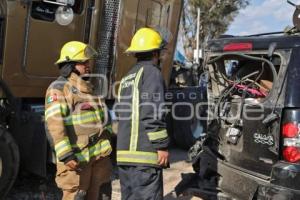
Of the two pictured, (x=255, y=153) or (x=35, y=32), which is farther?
(x=35, y=32)

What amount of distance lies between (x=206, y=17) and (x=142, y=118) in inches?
1130

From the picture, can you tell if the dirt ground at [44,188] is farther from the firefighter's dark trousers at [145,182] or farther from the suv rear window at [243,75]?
the firefighter's dark trousers at [145,182]

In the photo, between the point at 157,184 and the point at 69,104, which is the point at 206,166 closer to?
the point at 157,184

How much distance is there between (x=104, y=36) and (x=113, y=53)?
0.26m

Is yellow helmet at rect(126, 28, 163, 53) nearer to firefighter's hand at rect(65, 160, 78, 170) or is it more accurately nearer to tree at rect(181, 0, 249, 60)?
firefighter's hand at rect(65, 160, 78, 170)

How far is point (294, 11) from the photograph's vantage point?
4.79 meters

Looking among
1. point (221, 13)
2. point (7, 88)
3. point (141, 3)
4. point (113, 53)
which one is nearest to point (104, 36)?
point (113, 53)

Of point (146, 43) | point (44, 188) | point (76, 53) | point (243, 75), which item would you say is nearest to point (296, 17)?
point (243, 75)

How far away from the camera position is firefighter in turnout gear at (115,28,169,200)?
11.7ft

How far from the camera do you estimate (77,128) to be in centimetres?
387

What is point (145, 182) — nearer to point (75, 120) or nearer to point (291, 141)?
point (75, 120)

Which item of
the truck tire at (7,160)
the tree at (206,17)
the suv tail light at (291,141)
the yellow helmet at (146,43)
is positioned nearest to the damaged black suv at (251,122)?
the suv tail light at (291,141)

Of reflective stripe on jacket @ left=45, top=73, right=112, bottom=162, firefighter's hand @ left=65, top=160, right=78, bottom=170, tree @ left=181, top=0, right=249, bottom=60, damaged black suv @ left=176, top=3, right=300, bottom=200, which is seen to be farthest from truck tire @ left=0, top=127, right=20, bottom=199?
tree @ left=181, top=0, right=249, bottom=60

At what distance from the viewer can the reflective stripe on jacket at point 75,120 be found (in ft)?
12.1
